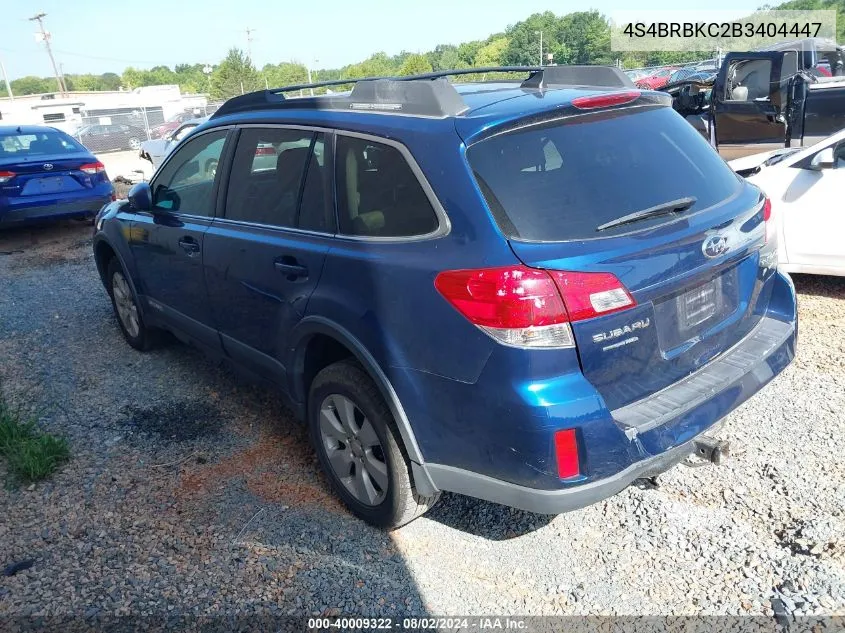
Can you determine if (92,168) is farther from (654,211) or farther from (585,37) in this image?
(585,37)

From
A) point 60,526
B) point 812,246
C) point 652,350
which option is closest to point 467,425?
point 652,350

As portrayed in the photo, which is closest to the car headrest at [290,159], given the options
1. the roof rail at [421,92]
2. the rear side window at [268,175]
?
the rear side window at [268,175]

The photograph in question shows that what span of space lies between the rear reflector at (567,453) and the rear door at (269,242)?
127 centimetres

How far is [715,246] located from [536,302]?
0.88m

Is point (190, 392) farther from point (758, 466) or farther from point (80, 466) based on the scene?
point (758, 466)

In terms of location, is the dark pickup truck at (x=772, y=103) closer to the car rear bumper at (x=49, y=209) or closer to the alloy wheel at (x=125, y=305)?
the alloy wheel at (x=125, y=305)

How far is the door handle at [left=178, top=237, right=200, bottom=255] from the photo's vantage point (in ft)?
12.7

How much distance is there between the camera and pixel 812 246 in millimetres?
5453

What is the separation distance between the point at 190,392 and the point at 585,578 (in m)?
2.92

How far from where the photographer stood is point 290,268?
10.2 ft

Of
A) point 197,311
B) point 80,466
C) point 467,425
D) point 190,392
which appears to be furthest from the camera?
point 190,392

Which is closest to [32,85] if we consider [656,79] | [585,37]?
[585,37]

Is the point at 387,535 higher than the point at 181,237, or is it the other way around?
the point at 181,237

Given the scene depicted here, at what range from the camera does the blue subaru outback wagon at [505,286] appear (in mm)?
2297
